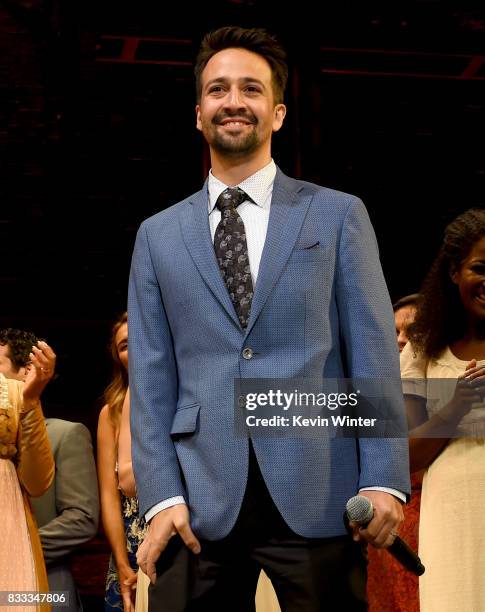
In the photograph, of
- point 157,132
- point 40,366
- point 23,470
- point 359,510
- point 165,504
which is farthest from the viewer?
point 157,132

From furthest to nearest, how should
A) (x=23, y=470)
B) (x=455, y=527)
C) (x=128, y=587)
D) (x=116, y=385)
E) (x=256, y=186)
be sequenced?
(x=116, y=385) < (x=128, y=587) < (x=23, y=470) < (x=455, y=527) < (x=256, y=186)

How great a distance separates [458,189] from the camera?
159 inches

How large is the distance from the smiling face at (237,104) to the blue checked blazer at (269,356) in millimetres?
128

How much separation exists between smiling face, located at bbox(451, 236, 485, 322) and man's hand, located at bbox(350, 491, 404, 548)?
772 millimetres

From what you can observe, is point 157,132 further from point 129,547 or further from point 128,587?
point 128,587

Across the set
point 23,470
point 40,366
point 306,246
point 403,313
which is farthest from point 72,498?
point 306,246

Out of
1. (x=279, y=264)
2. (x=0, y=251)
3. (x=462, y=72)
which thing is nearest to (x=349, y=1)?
(x=462, y=72)

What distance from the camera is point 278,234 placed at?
1957 mm

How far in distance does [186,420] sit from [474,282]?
91 cm

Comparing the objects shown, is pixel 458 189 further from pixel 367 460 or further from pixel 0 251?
pixel 367 460

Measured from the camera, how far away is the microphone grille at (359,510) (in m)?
1.73

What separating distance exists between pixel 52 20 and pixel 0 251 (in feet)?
2.82

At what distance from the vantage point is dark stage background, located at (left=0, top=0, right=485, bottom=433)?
3.71m

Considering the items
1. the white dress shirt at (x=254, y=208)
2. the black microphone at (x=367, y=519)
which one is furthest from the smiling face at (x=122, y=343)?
the black microphone at (x=367, y=519)
